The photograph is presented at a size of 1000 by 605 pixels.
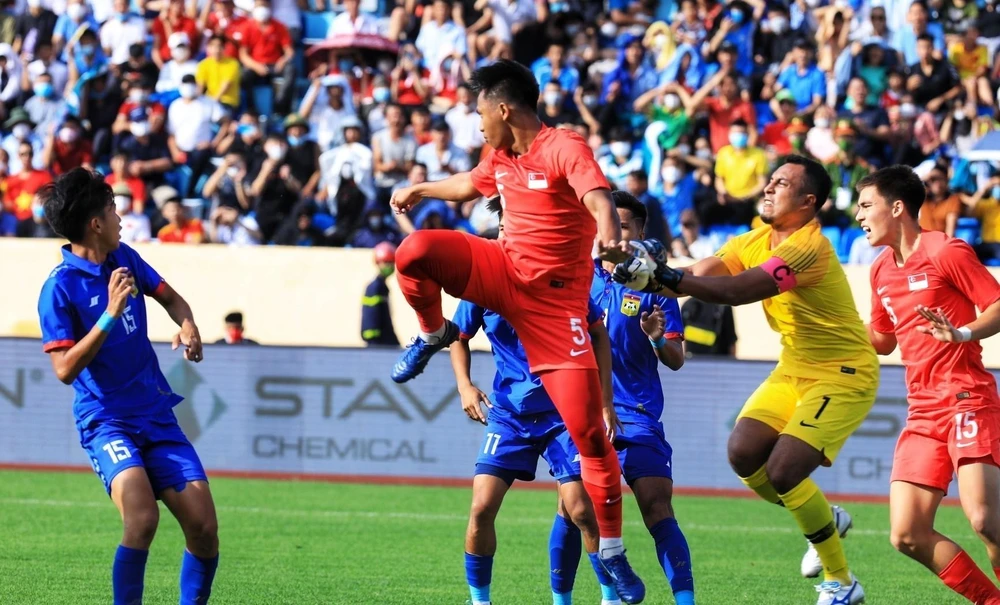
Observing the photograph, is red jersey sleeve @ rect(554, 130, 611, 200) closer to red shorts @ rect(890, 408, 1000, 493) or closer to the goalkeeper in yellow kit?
the goalkeeper in yellow kit

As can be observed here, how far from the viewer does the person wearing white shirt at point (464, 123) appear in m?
18.6

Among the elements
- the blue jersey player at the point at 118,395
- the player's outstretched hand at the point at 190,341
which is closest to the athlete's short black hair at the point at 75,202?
the blue jersey player at the point at 118,395

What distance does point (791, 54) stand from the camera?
1898 cm

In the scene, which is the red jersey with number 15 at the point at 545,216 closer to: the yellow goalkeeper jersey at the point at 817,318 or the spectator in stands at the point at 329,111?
the yellow goalkeeper jersey at the point at 817,318

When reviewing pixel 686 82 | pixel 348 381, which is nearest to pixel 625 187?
pixel 686 82

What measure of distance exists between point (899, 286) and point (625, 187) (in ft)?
31.8

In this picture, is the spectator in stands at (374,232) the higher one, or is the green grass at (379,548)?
the spectator in stands at (374,232)

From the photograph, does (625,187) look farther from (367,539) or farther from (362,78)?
(367,539)

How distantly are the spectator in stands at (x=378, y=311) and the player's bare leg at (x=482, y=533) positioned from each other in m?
8.33

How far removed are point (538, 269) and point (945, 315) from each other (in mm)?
2032

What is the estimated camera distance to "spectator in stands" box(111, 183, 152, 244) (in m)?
17.8

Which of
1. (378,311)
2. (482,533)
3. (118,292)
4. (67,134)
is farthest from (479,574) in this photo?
(67,134)

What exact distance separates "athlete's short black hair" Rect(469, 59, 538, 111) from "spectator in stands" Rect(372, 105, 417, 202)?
37.1ft

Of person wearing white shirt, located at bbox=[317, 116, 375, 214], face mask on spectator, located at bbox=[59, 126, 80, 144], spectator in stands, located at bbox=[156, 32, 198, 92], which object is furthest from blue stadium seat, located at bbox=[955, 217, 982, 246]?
face mask on spectator, located at bbox=[59, 126, 80, 144]
